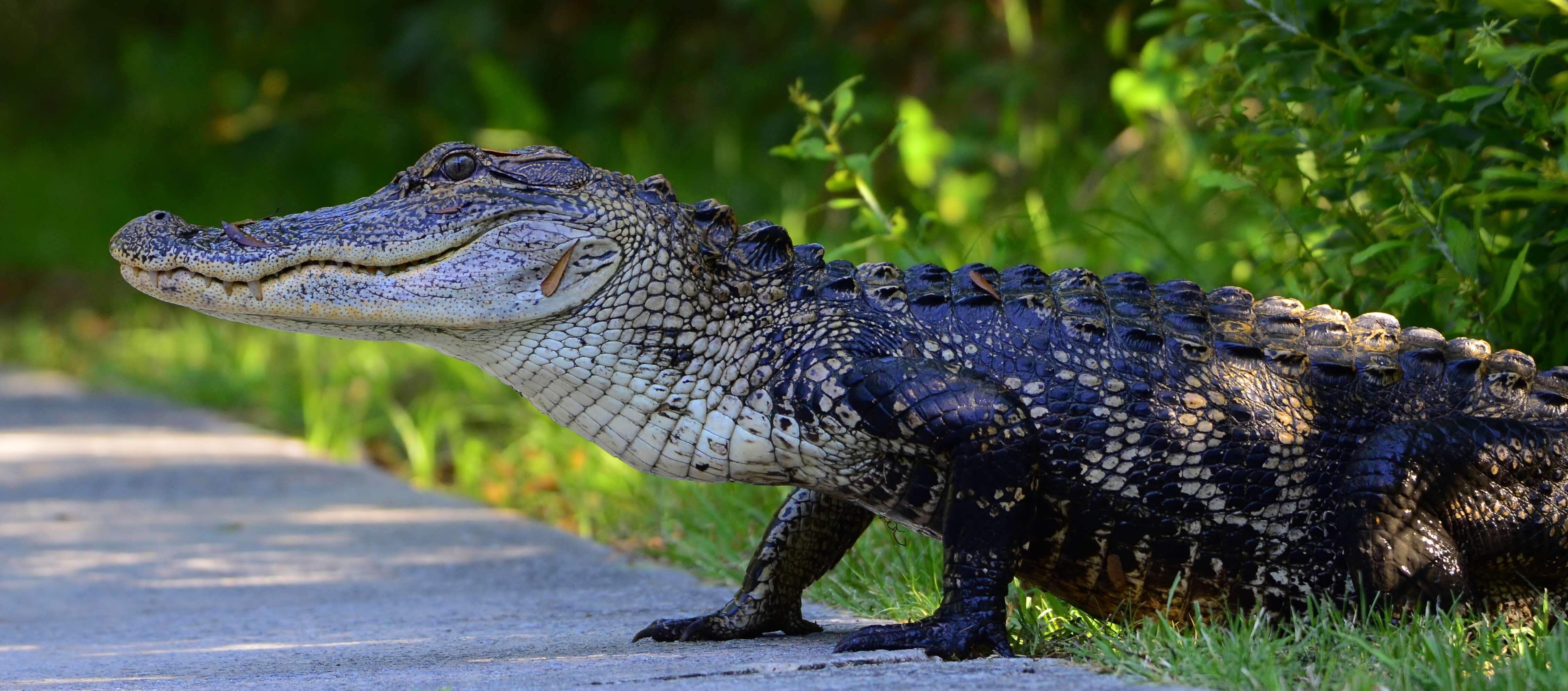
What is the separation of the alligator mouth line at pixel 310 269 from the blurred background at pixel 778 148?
1263mm

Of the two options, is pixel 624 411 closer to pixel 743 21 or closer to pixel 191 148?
pixel 743 21

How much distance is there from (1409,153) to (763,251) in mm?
1867

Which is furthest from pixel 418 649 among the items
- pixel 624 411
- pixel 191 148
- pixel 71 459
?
pixel 191 148

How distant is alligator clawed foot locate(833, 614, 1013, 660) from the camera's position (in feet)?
8.57

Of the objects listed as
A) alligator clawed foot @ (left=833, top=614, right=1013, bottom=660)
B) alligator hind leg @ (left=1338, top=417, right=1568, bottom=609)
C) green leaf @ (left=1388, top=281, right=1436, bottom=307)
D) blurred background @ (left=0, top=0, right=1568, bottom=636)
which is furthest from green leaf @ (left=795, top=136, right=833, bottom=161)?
alligator hind leg @ (left=1338, top=417, right=1568, bottom=609)

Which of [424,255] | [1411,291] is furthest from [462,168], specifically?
[1411,291]

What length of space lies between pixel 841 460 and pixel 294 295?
1109 mm

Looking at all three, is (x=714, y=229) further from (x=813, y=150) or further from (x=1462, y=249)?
(x=1462, y=249)

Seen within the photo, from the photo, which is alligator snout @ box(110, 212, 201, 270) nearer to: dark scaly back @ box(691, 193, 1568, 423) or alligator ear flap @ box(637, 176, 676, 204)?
alligator ear flap @ box(637, 176, 676, 204)

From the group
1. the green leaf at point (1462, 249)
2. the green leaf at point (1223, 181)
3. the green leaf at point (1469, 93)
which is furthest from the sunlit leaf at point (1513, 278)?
the green leaf at point (1223, 181)

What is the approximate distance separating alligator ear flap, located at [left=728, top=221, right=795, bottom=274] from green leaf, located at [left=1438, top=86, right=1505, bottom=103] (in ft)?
4.45

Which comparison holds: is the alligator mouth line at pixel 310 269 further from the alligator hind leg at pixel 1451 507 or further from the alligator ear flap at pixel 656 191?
the alligator hind leg at pixel 1451 507

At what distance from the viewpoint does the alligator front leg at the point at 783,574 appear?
10.2 ft

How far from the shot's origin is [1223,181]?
363cm
